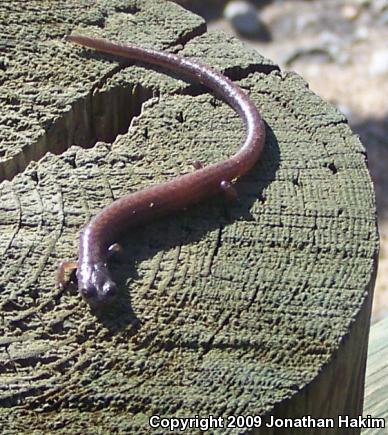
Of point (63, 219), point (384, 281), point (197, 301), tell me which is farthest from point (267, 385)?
point (384, 281)

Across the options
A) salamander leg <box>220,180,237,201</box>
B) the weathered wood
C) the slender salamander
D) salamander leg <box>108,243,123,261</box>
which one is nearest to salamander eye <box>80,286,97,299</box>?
the slender salamander

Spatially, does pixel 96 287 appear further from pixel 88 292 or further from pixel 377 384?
pixel 377 384

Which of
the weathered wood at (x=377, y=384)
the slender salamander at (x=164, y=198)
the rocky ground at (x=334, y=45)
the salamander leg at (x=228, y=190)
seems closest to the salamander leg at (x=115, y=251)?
the slender salamander at (x=164, y=198)

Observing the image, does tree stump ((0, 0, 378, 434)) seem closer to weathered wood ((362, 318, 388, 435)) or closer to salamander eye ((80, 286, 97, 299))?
salamander eye ((80, 286, 97, 299))

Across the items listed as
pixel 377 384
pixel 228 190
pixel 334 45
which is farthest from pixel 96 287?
pixel 334 45

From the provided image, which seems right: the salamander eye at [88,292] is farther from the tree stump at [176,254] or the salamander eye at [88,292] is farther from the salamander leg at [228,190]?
the salamander leg at [228,190]

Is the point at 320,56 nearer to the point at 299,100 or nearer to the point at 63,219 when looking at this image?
the point at 299,100
